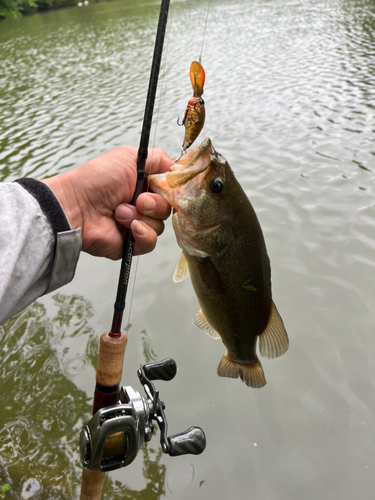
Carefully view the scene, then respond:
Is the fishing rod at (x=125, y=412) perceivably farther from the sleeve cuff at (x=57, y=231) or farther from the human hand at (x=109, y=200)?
the sleeve cuff at (x=57, y=231)

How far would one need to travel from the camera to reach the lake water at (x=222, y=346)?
311cm

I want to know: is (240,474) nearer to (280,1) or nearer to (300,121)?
(300,121)

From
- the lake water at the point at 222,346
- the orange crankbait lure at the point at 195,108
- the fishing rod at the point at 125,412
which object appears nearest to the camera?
the orange crankbait lure at the point at 195,108

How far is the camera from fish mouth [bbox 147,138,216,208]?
1.70m

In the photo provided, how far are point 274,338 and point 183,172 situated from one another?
914 millimetres

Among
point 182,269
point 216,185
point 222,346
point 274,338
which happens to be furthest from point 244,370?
point 222,346

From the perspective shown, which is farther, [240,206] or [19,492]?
[19,492]

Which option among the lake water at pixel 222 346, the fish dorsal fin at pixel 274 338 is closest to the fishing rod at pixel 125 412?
the lake water at pixel 222 346

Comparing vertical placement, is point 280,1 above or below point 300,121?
above

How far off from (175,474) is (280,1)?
1134 inches

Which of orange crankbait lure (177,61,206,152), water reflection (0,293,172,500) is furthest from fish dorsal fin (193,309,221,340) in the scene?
water reflection (0,293,172,500)

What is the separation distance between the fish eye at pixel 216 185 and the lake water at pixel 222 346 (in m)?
0.49

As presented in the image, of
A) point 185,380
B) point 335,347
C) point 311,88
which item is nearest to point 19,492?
point 185,380

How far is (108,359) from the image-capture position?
2.03 metres
